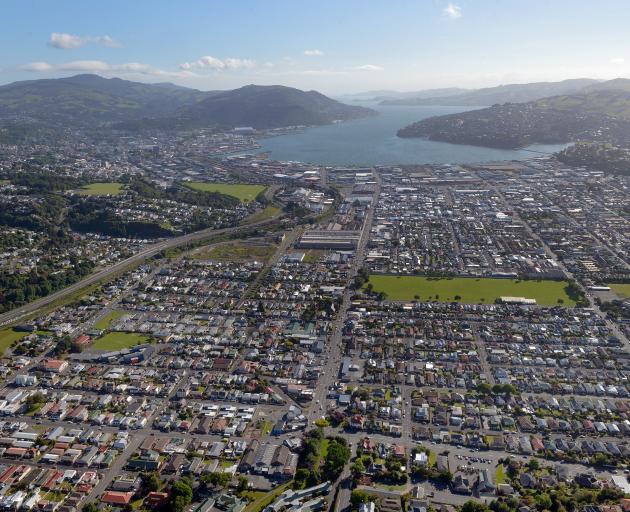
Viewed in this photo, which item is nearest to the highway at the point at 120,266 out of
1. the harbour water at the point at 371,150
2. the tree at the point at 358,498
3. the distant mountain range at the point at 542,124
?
the tree at the point at 358,498

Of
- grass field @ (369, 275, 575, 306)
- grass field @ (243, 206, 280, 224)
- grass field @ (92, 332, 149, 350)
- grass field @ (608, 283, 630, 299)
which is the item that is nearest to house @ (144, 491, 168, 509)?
grass field @ (92, 332, 149, 350)

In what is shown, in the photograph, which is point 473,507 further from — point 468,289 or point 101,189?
point 101,189

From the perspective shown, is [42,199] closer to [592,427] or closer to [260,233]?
[260,233]

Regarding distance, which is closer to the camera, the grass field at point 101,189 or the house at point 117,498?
the house at point 117,498

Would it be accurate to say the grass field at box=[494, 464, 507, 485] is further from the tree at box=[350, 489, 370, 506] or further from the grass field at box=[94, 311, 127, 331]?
the grass field at box=[94, 311, 127, 331]

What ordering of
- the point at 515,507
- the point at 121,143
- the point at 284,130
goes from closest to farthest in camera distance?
the point at 515,507 → the point at 121,143 → the point at 284,130

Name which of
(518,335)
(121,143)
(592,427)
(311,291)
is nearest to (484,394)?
(592,427)

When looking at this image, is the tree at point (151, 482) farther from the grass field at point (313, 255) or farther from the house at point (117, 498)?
the grass field at point (313, 255)
